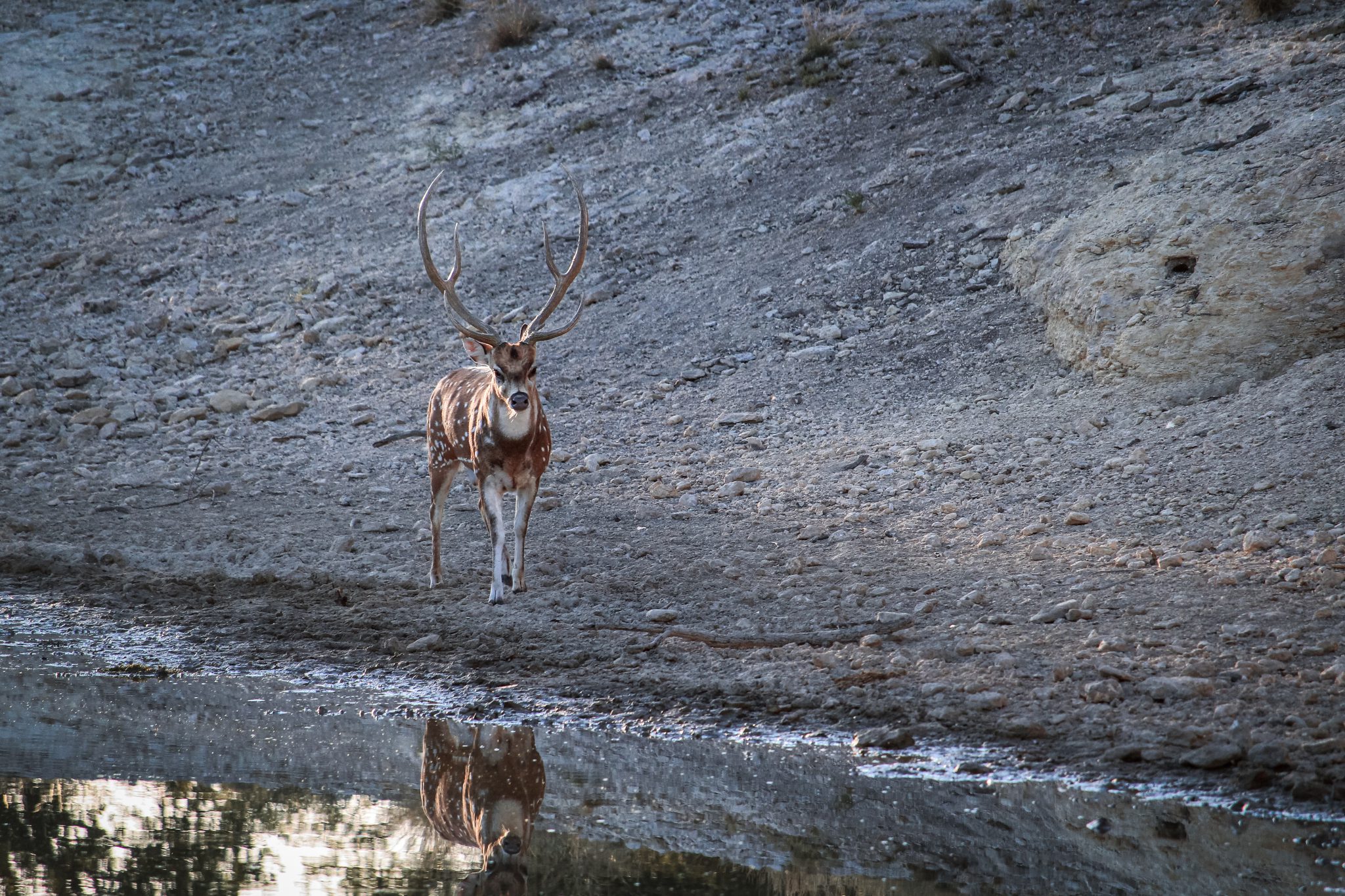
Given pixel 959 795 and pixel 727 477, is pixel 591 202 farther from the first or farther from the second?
pixel 959 795

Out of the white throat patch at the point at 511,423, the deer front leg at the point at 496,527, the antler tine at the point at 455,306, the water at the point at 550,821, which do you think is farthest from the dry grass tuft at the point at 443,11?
the water at the point at 550,821

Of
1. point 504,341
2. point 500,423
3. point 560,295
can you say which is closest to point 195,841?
point 500,423

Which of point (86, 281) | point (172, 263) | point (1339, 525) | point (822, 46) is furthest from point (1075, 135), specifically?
point (86, 281)

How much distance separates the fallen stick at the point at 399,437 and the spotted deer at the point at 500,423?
313 cm

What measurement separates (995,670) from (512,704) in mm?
2540

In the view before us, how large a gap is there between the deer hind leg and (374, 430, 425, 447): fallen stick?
2790 millimetres

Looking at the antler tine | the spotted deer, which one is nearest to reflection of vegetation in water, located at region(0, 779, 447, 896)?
the spotted deer

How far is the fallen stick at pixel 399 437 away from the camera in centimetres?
1249

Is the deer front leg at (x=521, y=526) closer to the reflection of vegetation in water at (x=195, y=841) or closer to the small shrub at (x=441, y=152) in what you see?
the reflection of vegetation in water at (x=195, y=841)

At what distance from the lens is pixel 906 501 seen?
381 inches

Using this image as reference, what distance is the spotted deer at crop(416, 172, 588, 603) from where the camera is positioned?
337 inches

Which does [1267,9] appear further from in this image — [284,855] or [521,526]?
[284,855]

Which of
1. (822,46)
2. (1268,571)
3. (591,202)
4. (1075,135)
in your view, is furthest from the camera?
(822,46)

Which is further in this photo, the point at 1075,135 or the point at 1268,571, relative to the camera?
the point at 1075,135
